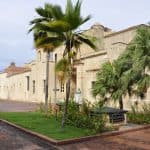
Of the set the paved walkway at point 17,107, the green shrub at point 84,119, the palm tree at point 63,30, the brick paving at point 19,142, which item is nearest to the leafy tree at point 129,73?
the green shrub at point 84,119

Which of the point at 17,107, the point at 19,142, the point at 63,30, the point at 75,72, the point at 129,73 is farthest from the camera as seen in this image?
the point at 75,72

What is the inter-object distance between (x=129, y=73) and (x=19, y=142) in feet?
22.7

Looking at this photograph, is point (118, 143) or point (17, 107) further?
point (17, 107)

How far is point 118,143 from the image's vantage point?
12078mm

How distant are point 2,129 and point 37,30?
16.1ft

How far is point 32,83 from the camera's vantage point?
45.9m

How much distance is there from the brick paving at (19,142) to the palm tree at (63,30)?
1.86 meters

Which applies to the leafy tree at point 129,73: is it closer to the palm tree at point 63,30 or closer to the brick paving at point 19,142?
the palm tree at point 63,30

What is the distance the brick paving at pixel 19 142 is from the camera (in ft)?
37.5

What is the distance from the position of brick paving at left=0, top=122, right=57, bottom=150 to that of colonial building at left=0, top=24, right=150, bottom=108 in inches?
106

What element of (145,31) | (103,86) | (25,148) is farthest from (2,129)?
(145,31)

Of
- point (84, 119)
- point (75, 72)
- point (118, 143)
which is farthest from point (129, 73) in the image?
point (75, 72)

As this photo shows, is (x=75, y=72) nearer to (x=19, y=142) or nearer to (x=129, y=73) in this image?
(x=129, y=73)

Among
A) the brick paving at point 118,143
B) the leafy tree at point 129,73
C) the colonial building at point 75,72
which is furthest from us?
the colonial building at point 75,72
